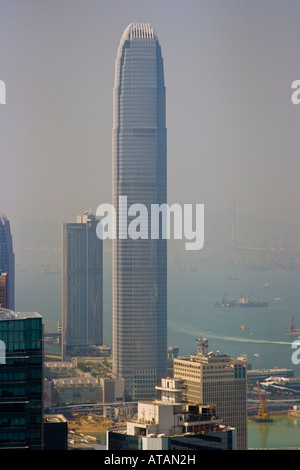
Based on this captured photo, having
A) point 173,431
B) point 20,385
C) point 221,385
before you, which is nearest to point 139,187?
point 221,385

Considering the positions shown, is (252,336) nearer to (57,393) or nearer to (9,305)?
(57,393)

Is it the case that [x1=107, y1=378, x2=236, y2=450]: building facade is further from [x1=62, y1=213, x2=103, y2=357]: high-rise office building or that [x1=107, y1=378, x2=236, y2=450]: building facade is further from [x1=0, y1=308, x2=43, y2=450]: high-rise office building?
[x1=62, y1=213, x2=103, y2=357]: high-rise office building

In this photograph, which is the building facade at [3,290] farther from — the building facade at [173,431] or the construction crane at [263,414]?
the building facade at [173,431]

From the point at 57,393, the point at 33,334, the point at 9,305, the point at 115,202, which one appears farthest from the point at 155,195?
the point at 33,334

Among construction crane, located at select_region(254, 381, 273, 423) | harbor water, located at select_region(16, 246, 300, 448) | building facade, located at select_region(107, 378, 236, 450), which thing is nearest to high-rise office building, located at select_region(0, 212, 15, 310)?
harbor water, located at select_region(16, 246, 300, 448)

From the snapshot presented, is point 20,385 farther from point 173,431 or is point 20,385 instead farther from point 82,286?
point 82,286

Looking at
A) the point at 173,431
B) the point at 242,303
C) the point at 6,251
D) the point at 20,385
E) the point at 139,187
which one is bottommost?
the point at 173,431
